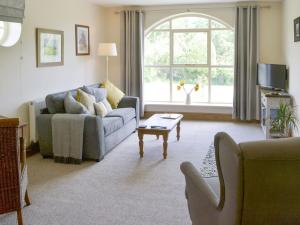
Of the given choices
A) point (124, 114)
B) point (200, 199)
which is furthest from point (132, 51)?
point (200, 199)

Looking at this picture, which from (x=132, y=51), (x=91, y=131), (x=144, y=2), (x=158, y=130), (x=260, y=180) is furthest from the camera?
(x=132, y=51)

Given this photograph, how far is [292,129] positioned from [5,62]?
4413mm

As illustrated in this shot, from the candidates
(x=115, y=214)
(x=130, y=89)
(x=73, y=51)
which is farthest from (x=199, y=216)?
(x=130, y=89)

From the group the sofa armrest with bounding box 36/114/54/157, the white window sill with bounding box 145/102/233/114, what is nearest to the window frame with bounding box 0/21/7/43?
the sofa armrest with bounding box 36/114/54/157

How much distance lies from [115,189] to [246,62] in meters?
4.60

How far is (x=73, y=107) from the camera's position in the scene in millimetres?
5008

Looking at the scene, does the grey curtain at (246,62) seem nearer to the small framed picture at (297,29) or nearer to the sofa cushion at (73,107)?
the small framed picture at (297,29)

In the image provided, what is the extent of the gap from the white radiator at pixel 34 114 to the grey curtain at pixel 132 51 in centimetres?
288

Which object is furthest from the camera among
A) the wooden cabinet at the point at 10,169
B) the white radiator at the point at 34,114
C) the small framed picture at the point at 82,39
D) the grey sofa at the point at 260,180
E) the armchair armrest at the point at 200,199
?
the small framed picture at the point at 82,39

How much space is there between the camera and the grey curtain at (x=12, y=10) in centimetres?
425

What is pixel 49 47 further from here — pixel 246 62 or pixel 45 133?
pixel 246 62

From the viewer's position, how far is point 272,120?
19.3 feet

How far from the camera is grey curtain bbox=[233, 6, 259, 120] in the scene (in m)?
7.25

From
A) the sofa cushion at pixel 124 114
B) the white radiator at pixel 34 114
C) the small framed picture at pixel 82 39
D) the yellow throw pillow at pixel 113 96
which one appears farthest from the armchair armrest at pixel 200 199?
the small framed picture at pixel 82 39
